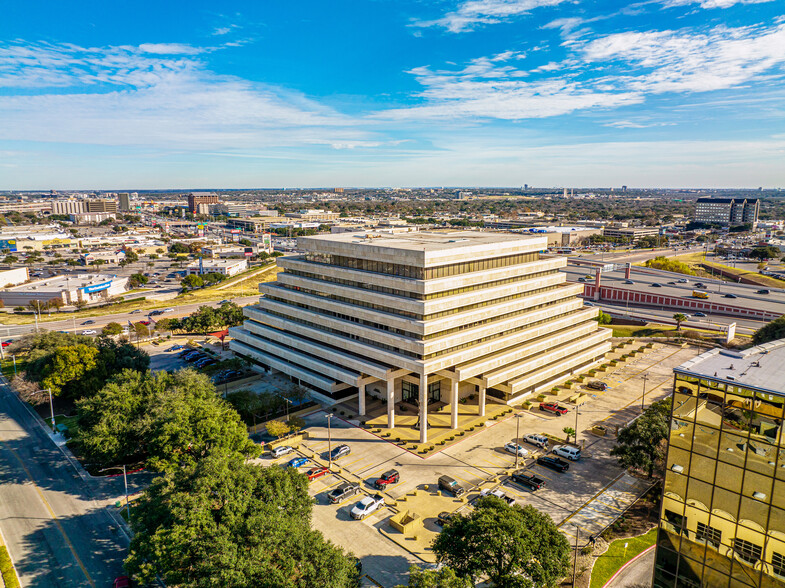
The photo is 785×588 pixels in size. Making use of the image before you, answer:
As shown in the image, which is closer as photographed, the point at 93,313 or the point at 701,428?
the point at 701,428

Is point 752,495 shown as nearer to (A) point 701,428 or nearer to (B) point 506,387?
(A) point 701,428

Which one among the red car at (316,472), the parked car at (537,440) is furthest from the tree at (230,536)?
the parked car at (537,440)

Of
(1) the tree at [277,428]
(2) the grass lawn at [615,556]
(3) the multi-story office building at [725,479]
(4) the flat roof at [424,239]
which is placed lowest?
(2) the grass lawn at [615,556]

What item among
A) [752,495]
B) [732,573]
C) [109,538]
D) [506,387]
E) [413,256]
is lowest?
[109,538]

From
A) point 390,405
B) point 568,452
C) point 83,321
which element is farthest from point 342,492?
point 83,321

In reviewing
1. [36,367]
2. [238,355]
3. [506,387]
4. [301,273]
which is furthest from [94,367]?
[506,387]

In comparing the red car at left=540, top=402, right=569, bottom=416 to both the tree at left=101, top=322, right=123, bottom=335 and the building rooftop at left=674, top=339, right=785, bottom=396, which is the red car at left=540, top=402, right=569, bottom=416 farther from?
the tree at left=101, top=322, right=123, bottom=335

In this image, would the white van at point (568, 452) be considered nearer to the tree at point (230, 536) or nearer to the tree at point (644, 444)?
the tree at point (644, 444)
